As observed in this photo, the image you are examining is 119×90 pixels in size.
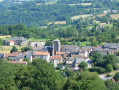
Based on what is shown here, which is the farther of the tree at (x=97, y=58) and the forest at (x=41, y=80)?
the tree at (x=97, y=58)

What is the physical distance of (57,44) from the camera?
50.3 meters

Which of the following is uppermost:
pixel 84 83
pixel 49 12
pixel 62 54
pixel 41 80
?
pixel 49 12

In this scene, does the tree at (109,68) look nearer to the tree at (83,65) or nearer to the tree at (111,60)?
the tree at (111,60)

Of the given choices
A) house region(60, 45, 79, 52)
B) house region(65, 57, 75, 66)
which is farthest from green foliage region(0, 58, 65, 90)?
house region(60, 45, 79, 52)

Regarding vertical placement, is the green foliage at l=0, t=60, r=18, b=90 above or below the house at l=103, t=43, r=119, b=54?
above

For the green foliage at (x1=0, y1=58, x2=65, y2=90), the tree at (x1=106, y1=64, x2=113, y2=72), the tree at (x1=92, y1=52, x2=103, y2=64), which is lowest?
the tree at (x1=106, y1=64, x2=113, y2=72)

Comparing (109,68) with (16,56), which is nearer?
(109,68)

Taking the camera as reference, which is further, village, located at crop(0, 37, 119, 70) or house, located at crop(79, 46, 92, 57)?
house, located at crop(79, 46, 92, 57)

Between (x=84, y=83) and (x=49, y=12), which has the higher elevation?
(x=49, y=12)

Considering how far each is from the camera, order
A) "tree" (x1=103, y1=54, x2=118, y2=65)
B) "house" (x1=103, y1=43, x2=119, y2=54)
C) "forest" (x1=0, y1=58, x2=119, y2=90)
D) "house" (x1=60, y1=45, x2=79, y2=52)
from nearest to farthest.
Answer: "forest" (x1=0, y1=58, x2=119, y2=90) → "tree" (x1=103, y1=54, x2=118, y2=65) → "house" (x1=103, y1=43, x2=119, y2=54) → "house" (x1=60, y1=45, x2=79, y2=52)

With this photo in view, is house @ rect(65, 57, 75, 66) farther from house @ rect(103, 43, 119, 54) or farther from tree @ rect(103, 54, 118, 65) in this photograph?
house @ rect(103, 43, 119, 54)

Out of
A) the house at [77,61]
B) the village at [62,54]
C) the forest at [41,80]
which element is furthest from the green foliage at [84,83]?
the house at [77,61]

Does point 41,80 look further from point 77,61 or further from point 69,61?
point 69,61

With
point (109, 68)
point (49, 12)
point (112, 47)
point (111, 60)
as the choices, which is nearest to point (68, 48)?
point (112, 47)
